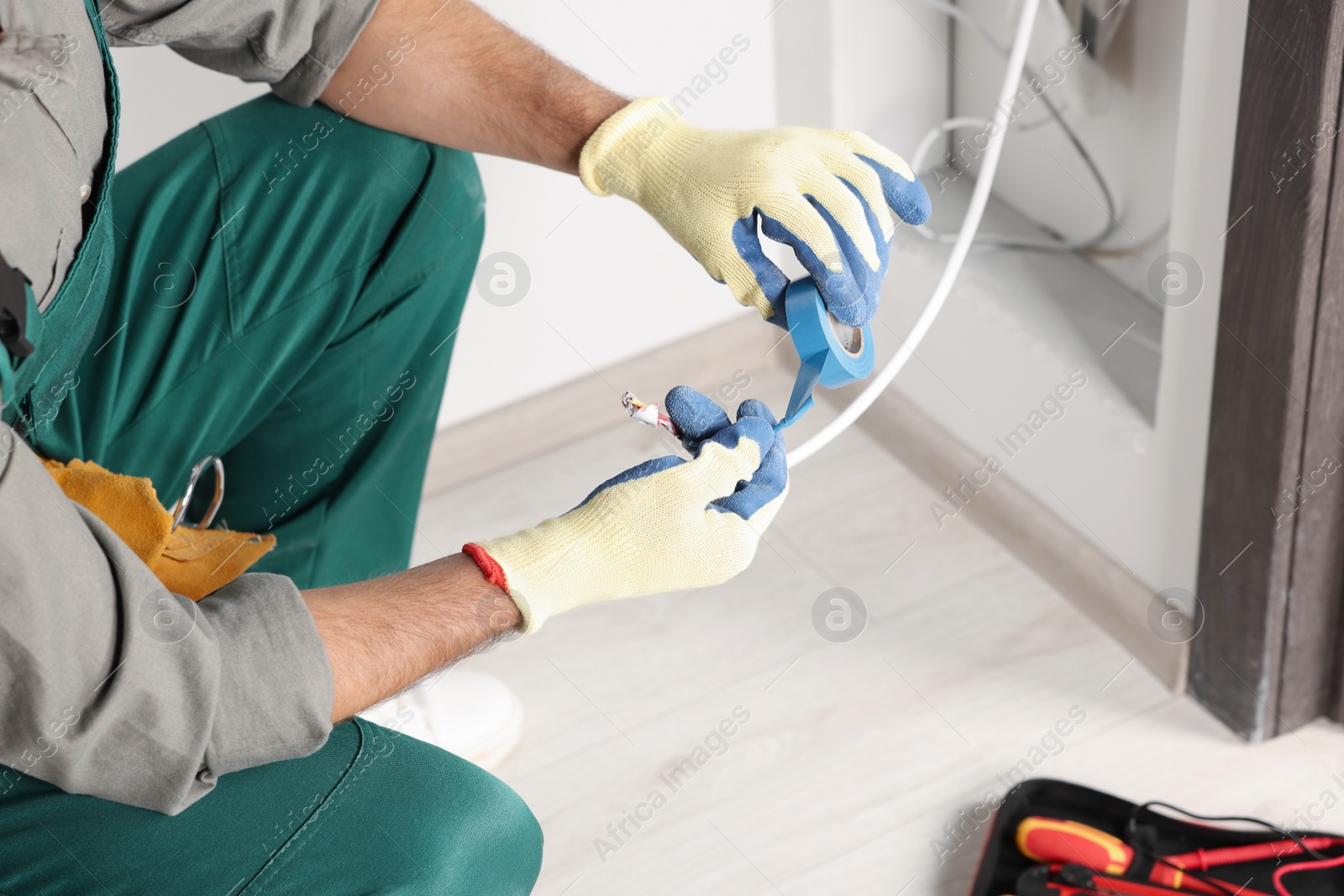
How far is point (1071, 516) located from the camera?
136 cm

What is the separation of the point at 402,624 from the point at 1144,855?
713 millimetres

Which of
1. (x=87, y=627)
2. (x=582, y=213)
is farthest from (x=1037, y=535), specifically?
Answer: (x=87, y=627)

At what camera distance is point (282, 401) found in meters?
1.10

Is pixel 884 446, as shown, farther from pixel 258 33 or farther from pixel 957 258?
pixel 258 33

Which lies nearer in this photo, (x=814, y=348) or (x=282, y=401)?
(x=814, y=348)

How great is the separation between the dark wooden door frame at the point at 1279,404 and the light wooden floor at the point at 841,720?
9 cm

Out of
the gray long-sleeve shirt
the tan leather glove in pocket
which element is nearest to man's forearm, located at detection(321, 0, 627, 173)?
the gray long-sleeve shirt

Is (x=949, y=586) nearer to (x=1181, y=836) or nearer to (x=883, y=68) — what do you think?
(x=1181, y=836)

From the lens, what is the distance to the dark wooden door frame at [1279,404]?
902 millimetres

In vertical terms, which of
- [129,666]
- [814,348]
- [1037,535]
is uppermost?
[814,348]

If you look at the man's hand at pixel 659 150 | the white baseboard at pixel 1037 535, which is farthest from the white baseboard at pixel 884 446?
the man's hand at pixel 659 150

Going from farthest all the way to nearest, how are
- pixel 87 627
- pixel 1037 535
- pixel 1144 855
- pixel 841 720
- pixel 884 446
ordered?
pixel 884 446
pixel 1037 535
pixel 841 720
pixel 1144 855
pixel 87 627

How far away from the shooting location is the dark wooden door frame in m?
0.90

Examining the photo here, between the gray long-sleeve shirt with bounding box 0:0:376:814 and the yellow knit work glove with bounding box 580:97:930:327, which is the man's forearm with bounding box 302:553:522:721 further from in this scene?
the yellow knit work glove with bounding box 580:97:930:327
